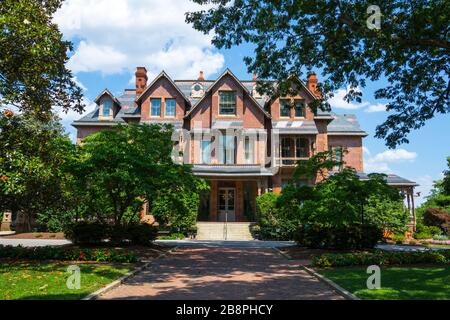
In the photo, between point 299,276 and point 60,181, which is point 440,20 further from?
point 60,181

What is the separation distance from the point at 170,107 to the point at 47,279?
26372 mm

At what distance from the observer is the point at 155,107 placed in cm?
3444

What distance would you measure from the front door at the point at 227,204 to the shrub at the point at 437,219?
56.6 ft

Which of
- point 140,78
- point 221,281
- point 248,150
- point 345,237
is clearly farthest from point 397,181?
point 221,281

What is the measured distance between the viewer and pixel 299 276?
36.7ft

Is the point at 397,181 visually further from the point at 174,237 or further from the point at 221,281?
the point at 221,281

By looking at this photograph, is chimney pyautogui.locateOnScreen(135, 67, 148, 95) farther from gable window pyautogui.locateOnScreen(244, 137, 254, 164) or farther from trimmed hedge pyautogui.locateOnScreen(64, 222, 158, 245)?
trimmed hedge pyautogui.locateOnScreen(64, 222, 158, 245)

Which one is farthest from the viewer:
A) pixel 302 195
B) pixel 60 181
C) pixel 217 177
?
pixel 217 177

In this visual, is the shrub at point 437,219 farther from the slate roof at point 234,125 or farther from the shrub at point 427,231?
the slate roof at point 234,125

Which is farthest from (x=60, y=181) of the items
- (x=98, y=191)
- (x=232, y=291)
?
(x=232, y=291)

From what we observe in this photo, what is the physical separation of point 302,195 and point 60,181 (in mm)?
9815

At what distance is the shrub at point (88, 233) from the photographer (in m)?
17.2

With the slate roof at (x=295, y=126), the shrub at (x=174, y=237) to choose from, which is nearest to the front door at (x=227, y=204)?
the slate roof at (x=295, y=126)
